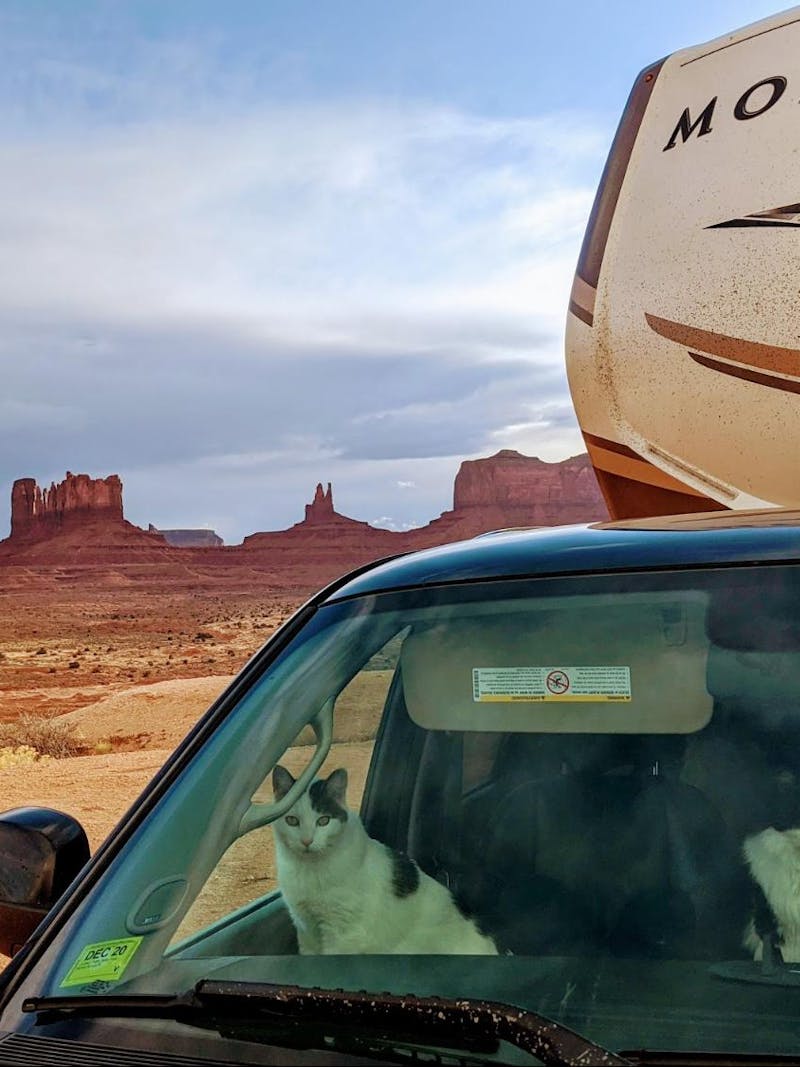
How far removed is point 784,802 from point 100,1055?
110 centimetres

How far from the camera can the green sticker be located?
1.91 meters

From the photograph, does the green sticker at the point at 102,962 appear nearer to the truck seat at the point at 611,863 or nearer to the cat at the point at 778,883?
the truck seat at the point at 611,863

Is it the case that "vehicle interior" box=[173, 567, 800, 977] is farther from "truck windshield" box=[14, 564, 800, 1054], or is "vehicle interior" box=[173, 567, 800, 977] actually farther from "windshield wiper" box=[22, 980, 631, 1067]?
A: "windshield wiper" box=[22, 980, 631, 1067]

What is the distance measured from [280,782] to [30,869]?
459 millimetres

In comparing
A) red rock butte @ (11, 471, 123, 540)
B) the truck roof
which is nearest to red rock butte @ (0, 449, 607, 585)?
red rock butte @ (11, 471, 123, 540)

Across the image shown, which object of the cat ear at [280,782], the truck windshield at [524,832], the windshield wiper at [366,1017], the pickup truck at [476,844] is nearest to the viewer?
the windshield wiper at [366,1017]

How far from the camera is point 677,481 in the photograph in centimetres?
407

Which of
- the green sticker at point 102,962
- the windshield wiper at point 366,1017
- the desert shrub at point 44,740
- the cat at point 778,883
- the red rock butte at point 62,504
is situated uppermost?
the red rock butte at point 62,504

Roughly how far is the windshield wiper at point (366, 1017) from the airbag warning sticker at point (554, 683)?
71cm

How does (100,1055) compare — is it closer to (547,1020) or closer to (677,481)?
(547,1020)

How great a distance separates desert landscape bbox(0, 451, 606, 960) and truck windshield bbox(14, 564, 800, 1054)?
12cm

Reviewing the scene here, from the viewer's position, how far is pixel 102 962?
194 cm

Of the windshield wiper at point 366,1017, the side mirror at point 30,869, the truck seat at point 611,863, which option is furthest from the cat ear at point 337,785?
the windshield wiper at point 366,1017

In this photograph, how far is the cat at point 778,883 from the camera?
1949mm
